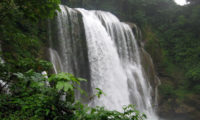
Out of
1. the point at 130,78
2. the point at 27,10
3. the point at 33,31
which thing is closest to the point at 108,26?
the point at 130,78

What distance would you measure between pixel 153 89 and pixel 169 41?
7784 millimetres

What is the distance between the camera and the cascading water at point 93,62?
9.30 metres

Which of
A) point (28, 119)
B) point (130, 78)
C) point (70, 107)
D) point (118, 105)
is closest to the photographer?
point (28, 119)

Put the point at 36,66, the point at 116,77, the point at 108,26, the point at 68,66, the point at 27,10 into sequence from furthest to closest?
the point at 108,26, the point at 116,77, the point at 68,66, the point at 36,66, the point at 27,10

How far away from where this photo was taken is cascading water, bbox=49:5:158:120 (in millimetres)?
9297

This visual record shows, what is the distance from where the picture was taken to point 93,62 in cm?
1018

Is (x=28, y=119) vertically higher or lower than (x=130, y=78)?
lower

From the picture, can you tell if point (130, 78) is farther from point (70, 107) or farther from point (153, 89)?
point (70, 107)

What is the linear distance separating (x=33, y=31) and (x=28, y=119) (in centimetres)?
699

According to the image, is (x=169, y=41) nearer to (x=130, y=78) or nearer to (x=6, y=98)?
(x=130, y=78)

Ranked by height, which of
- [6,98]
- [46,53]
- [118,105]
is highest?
[46,53]

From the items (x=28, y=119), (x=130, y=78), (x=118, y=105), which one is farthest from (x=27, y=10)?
(x=130, y=78)

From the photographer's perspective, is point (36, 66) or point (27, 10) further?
point (36, 66)

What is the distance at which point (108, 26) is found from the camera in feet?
46.3
